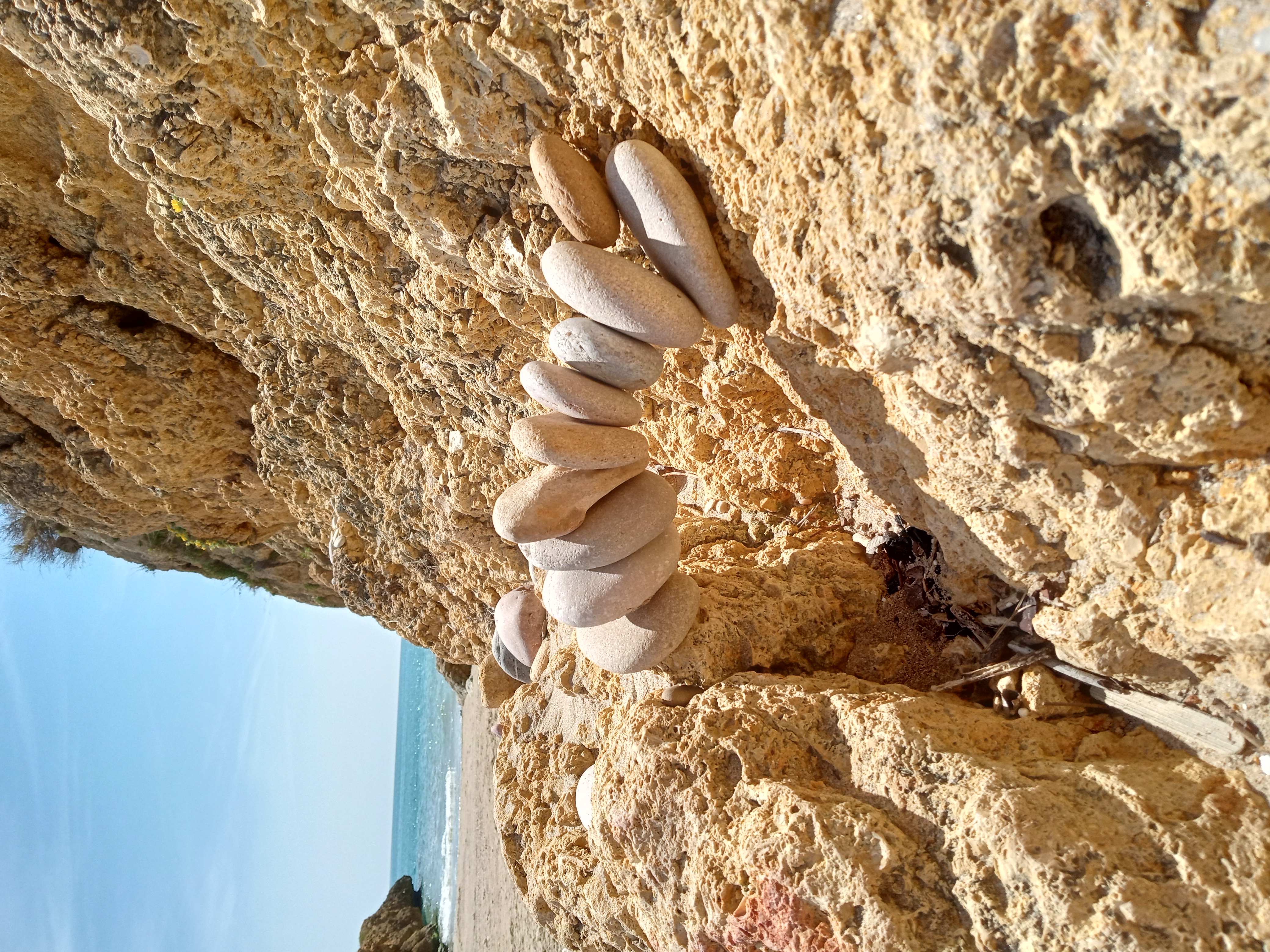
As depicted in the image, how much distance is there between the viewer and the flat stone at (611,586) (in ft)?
7.11

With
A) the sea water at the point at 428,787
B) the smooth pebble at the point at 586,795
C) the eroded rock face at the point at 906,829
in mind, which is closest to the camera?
the eroded rock face at the point at 906,829

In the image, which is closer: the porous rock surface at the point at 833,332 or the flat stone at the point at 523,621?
the porous rock surface at the point at 833,332

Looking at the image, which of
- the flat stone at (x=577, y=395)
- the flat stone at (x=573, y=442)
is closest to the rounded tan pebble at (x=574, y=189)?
the flat stone at (x=577, y=395)

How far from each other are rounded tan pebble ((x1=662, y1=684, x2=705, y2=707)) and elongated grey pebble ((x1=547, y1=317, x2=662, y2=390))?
806 mm

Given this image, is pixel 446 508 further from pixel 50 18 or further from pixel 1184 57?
pixel 1184 57

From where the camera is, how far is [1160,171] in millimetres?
1101

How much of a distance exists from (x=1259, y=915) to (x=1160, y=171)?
1127mm

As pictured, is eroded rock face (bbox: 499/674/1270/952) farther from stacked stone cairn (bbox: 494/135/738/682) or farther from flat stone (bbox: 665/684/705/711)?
stacked stone cairn (bbox: 494/135/738/682)

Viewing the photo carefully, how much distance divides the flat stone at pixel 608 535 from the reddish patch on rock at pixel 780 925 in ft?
2.74

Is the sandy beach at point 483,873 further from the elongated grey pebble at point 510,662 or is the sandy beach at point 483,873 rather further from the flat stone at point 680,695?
the flat stone at point 680,695

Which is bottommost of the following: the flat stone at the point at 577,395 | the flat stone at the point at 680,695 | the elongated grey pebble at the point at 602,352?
the flat stone at the point at 680,695

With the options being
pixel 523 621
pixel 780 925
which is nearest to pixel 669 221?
pixel 780 925

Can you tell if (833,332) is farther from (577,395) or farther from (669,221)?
(577,395)

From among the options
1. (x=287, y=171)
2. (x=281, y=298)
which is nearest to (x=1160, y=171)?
(x=287, y=171)
